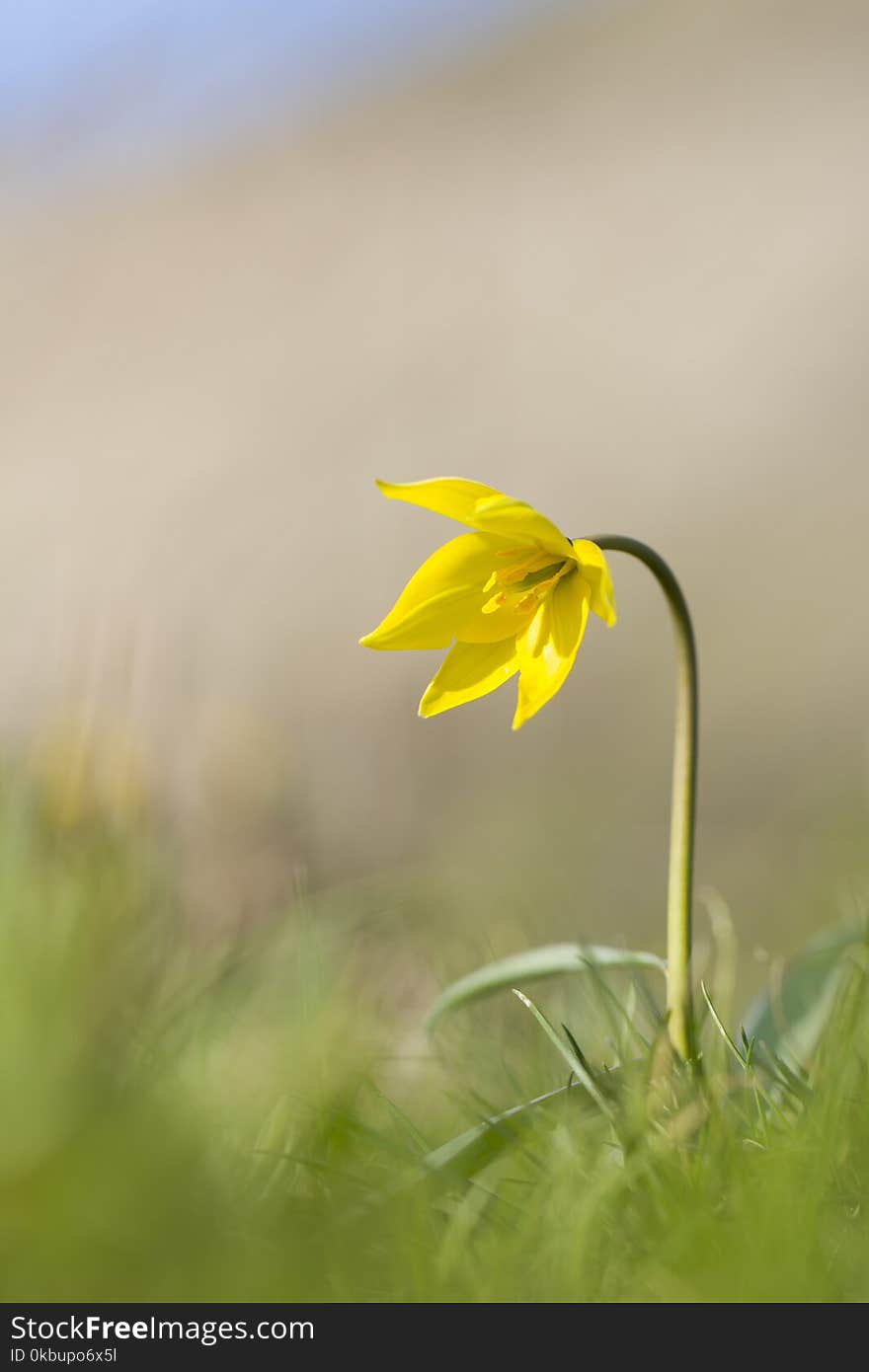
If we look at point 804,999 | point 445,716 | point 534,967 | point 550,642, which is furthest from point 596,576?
point 445,716

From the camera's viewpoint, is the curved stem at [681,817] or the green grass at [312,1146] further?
the curved stem at [681,817]

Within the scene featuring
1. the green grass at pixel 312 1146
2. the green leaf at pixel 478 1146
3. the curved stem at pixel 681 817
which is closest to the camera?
the green grass at pixel 312 1146

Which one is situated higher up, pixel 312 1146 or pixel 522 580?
pixel 522 580

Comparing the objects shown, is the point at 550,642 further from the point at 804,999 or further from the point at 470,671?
the point at 804,999

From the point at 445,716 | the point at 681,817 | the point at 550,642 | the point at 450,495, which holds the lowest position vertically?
the point at 445,716

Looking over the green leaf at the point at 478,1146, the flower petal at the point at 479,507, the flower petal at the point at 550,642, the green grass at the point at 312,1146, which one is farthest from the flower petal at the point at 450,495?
the green leaf at the point at 478,1146

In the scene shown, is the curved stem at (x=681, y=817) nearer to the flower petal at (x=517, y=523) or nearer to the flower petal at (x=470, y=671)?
the flower petal at (x=517, y=523)

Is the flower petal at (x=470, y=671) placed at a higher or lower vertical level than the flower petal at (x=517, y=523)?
lower
